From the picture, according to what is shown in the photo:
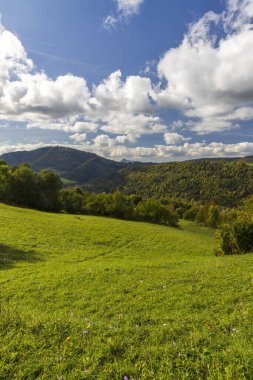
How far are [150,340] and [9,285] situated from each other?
484 inches

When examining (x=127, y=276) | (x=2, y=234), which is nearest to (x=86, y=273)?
(x=127, y=276)

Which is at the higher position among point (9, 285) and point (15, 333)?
point (15, 333)

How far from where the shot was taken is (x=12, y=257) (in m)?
25.4

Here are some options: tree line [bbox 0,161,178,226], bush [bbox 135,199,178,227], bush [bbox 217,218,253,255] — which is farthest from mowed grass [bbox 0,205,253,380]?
bush [bbox 135,199,178,227]

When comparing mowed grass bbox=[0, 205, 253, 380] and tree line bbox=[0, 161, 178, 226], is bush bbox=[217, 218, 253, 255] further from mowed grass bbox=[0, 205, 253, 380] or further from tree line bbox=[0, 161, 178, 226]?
tree line bbox=[0, 161, 178, 226]

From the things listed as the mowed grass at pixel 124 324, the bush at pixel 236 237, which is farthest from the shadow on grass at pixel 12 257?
the bush at pixel 236 237

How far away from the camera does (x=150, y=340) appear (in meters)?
7.80

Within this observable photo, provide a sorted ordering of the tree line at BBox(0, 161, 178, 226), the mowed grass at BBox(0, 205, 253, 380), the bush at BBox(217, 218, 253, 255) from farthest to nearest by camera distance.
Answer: the tree line at BBox(0, 161, 178, 226) < the bush at BBox(217, 218, 253, 255) < the mowed grass at BBox(0, 205, 253, 380)

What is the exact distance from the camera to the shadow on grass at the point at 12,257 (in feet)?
75.4

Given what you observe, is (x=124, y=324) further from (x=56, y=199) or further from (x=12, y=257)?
(x=56, y=199)

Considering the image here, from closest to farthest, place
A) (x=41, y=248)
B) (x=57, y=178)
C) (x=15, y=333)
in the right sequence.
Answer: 1. (x=15, y=333)
2. (x=41, y=248)
3. (x=57, y=178)

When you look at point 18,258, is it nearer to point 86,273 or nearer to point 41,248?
point 41,248

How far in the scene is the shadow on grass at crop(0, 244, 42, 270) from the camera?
22997mm

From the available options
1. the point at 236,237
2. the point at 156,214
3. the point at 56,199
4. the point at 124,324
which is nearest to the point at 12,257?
the point at 124,324
